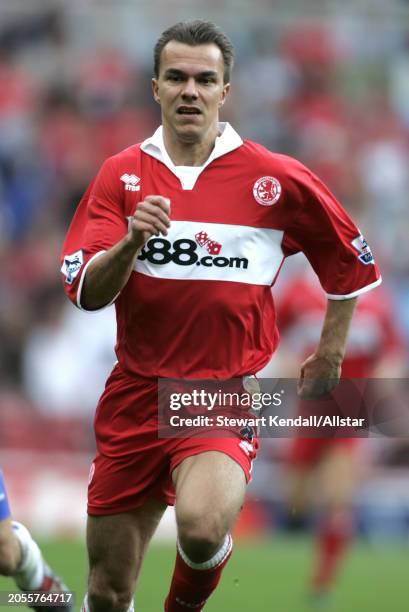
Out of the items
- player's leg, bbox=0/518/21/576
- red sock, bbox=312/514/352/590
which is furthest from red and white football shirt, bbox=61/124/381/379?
red sock, bbox=312/514/352/590

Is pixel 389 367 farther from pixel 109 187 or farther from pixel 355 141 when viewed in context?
pixel 355 141

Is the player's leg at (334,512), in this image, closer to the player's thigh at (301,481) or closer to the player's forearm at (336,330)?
the player's thigh at (301,481)

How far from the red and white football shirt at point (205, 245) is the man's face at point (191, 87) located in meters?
0.16

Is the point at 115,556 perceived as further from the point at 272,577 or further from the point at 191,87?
the point at 272,577

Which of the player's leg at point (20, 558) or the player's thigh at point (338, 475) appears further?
the player's thigh at point (338, 475)

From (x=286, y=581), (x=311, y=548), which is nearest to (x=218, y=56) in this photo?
(x=286, y=581)

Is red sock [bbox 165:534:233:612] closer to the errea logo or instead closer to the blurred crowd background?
the errea logo

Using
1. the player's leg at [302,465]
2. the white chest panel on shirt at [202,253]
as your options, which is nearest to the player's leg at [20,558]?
the white chest panel on shirt at [202,253]

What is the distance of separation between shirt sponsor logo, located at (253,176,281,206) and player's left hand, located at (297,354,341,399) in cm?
79

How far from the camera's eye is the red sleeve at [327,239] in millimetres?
6277

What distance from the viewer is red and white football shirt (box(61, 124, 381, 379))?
613 cm

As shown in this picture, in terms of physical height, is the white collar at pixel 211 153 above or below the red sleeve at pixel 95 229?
above

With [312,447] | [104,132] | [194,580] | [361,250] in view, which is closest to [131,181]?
[361,250]

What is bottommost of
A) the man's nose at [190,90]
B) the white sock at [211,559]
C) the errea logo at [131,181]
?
the white sock at [211,559]
